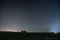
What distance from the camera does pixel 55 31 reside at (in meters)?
1.54
